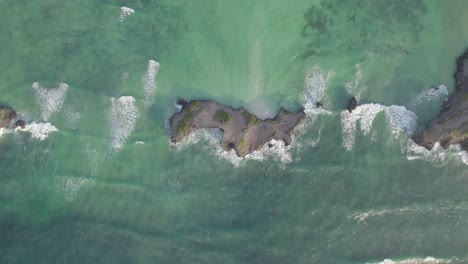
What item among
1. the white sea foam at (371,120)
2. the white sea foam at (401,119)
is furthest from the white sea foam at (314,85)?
the white sea foam at (401,119)

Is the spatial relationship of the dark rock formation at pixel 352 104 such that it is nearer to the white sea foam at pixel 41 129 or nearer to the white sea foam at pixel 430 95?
the white sea foam at pixel 430 95

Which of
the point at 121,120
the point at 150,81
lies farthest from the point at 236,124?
the point at 121,120

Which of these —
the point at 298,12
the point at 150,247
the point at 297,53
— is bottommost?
the point at 150,247

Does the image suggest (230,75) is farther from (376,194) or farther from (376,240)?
(376,240)

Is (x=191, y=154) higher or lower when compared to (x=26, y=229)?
higher

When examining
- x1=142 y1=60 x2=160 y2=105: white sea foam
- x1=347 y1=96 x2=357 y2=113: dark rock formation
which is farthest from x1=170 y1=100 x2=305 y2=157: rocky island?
x1=347 y1=96 x2=357 y2=113: dark rock formation

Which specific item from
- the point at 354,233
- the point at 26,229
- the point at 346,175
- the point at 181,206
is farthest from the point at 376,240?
the point at 26,229

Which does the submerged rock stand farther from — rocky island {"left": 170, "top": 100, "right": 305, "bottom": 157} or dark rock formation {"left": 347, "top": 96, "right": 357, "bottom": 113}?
dark rock formation {"left": 347, "top": 96, "right": 357, "bottom": 113}
